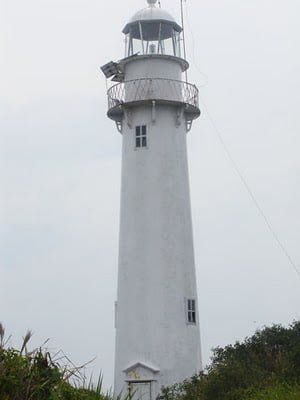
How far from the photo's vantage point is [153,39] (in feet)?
103

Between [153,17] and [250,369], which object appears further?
[153,17]

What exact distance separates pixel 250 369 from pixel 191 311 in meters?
6.89

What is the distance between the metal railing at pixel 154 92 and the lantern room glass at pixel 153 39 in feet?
3.79

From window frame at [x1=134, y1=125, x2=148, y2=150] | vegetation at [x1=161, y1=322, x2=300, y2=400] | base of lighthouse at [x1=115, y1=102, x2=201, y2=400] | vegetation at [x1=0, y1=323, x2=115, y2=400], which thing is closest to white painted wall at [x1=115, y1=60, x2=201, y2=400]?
base of lighthouse at [x1=115, y1=102, x2=201, y2=400]

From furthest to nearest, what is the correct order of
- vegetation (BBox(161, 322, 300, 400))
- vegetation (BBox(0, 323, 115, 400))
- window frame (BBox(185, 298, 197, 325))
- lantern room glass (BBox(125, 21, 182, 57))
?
lantern room glass (BBox(125, 21, 182, 57)), window frame (BBox(185, 298, 197, 325)), vegetation (BBox(161, 322, 300, 400)), vegetation (BBox(0, 323, 115, 400))

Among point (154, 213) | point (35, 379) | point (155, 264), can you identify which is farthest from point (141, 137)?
point (35, 379)

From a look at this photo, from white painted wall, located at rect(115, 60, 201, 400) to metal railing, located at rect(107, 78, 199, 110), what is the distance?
0.41 metres

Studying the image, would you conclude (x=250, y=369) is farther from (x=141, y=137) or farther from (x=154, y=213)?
(x=141, y=137)

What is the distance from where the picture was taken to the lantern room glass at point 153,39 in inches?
1233

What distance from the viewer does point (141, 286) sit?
29000mm

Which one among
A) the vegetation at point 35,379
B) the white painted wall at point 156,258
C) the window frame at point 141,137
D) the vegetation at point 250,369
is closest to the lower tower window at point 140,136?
the window frame at point 141,137

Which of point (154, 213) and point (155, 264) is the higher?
point (154, 213)

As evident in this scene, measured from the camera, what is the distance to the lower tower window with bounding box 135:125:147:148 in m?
30.3

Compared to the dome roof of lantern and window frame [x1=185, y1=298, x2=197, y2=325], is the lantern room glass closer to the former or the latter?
the dome roof of lantern
